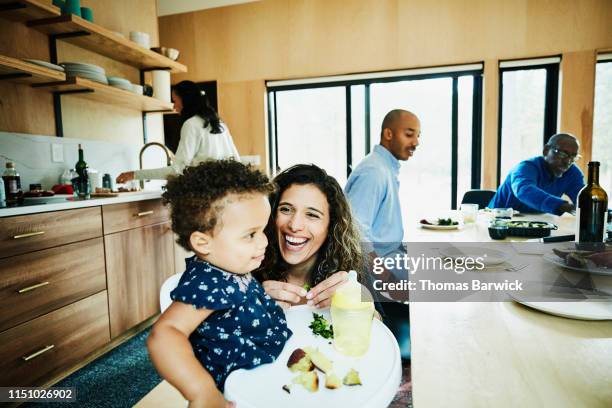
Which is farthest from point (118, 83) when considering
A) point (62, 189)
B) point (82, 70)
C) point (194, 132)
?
point (62, 189)

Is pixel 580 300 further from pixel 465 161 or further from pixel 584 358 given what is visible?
pixel 465 161

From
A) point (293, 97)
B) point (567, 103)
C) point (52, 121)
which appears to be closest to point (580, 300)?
point (52, 121)

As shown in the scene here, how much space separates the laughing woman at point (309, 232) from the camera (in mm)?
1234

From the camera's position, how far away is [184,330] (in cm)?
69

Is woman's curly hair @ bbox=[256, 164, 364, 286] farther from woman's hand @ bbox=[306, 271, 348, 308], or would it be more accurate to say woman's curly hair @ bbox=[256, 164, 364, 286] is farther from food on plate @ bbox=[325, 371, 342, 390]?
food on plate @ bbox=[325, 371, 342, 390]

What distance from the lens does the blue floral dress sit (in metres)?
0.73

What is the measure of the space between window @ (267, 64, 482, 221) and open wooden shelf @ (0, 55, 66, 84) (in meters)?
2.19

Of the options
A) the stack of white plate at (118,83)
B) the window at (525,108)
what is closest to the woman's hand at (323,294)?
the stack of white plate at (118,83)

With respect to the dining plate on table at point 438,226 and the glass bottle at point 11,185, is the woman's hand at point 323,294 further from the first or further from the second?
the glass bottle at point 11,185

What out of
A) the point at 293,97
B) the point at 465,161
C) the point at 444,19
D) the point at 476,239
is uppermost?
the point at 444,19

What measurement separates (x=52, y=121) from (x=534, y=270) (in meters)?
3.08

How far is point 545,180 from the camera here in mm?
3041

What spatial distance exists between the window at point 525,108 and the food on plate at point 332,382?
4.09m

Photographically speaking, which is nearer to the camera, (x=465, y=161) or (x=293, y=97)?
(x=465, y=161)
